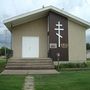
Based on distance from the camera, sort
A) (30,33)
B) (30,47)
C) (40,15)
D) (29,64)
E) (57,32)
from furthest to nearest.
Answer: (30,47) < (30,33) < (40,15) < (57,32) < (29,64)

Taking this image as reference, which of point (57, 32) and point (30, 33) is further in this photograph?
point (30, 33)

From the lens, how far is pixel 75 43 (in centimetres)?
2803

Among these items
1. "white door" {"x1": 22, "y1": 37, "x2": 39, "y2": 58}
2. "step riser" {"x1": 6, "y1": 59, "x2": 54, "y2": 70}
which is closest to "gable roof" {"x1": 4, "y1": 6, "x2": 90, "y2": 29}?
"white door" {"x1": 22, "y1": 37, "x2": 39, "y2": 58}

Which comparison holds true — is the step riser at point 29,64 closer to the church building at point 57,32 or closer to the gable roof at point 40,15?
the church building at point 57,32

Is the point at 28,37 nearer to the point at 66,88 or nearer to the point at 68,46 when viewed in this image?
the point at 68,46

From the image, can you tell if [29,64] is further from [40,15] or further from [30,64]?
[40,15]

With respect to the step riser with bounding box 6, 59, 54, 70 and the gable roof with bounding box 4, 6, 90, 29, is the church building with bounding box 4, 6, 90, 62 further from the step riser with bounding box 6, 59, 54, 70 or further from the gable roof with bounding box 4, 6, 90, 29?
the step riser with bounding box 6, 59, 54, 70

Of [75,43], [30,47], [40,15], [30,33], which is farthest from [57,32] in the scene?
[30,47]

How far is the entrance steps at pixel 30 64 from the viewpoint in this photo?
77.9ft

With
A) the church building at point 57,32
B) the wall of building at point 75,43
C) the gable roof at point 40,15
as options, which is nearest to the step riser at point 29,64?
the church building at point 57,32

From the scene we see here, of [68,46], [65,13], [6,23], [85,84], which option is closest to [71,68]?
[68,46]

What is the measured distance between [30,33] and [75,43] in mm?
4703

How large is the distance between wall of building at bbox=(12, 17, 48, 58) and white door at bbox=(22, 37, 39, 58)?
Answer: 30 centimetres

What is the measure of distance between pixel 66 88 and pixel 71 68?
38.8ft
